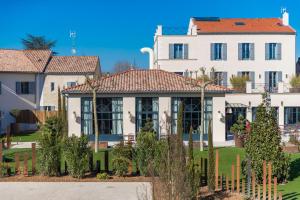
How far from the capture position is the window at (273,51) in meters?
46.2

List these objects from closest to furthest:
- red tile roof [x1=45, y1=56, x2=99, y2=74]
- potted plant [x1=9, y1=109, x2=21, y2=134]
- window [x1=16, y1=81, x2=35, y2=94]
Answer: potted plant [x1=9, y1=109, x2=21, y2=134]
window [x1=16, y1=81, x2=35, y2=94]
red tile roof [x1=45, y1=56, x2=99, y2=74]

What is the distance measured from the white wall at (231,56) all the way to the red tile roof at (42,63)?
920 cm

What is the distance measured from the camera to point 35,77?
49.4m

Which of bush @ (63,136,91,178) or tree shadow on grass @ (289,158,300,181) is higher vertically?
bush @ (63,136,91,178)

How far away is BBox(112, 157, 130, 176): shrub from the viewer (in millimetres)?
19375

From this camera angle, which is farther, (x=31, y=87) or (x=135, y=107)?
(x=31, y=87)

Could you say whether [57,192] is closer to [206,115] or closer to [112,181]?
[112,181]

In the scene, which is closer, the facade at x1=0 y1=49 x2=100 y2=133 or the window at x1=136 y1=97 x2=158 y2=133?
the window at x1=136 y1=97 x2=158 y2=133

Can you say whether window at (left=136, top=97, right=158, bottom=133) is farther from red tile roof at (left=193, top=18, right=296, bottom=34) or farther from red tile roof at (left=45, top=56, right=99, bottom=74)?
red tile roof at (left=45, top=56, right=99, bottom=74)

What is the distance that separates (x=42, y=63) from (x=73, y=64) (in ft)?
11.0

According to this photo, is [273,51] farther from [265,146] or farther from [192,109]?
[265,146]

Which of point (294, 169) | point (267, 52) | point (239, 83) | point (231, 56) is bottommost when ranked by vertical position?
point (294, 169)

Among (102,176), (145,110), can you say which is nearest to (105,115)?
(145,110)

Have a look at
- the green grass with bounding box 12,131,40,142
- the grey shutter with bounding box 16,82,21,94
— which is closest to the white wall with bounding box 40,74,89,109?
the grey shutter with bounding box 16,82,21,94
